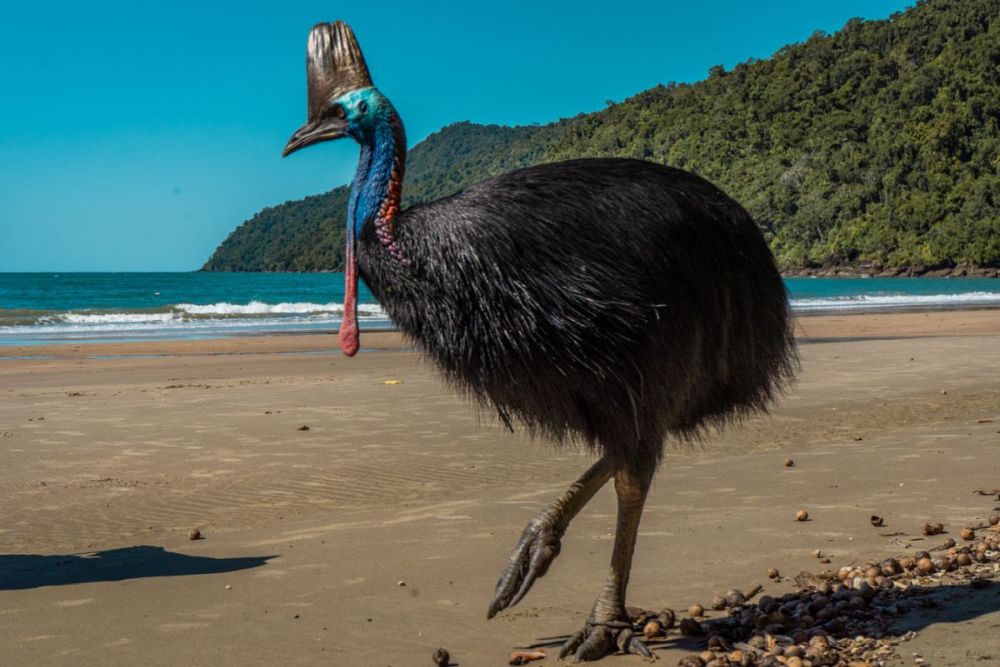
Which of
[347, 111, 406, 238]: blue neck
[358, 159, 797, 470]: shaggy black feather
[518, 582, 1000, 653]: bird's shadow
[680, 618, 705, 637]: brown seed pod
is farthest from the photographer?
[680, 618, 705, 637]: brown seed pod

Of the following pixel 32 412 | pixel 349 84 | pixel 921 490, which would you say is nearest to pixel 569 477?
pixel 921 490

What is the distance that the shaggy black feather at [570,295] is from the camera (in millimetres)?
3848

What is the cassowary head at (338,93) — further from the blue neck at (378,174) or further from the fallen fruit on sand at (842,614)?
the fallen fruit on sand at (842,614)

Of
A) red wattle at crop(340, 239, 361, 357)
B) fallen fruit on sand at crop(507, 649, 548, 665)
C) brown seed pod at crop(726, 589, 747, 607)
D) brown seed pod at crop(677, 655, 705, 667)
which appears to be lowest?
fallen fruit on sand at crop(507, 649, 548, 665)

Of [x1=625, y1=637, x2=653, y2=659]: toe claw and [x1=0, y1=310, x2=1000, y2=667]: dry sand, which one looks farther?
[x1=0, y1=310, x2=1000, y2=667]: dry sand

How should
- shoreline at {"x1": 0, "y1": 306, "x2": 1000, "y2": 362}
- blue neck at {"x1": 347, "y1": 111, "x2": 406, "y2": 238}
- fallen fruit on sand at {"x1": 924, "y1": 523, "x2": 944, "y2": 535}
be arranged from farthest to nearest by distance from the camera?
shoreline at {"x1": 0, "y1": 306, "x2": 1000, "y2": 362} → fallen fruit on sand at {"x1": 924, "y1": 523, "x2": 944, "y2": 535} → blue neck at {"x1": 347, "y1": 111, "x2": 406, "y2": 238}

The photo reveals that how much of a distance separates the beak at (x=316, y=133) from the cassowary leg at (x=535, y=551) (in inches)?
64.1

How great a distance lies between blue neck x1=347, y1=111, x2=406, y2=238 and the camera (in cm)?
400

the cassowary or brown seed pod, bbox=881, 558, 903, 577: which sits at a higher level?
the cassowary

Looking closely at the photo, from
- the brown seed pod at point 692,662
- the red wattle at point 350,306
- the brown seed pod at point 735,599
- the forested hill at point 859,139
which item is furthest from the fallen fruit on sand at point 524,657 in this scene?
the forested hill at point 859,139

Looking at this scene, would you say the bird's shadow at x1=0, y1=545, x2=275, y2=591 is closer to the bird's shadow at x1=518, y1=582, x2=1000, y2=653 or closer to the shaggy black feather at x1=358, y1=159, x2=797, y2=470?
the bird's shadow at x1=518, y1=582, x2=1000, y2=653

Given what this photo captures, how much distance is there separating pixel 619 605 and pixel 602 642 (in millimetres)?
158

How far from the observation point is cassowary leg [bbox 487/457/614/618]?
13.5ft

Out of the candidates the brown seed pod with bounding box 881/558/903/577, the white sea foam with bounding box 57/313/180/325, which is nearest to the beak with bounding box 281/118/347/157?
the brown seed pod with bounding box 881/558/903/577
